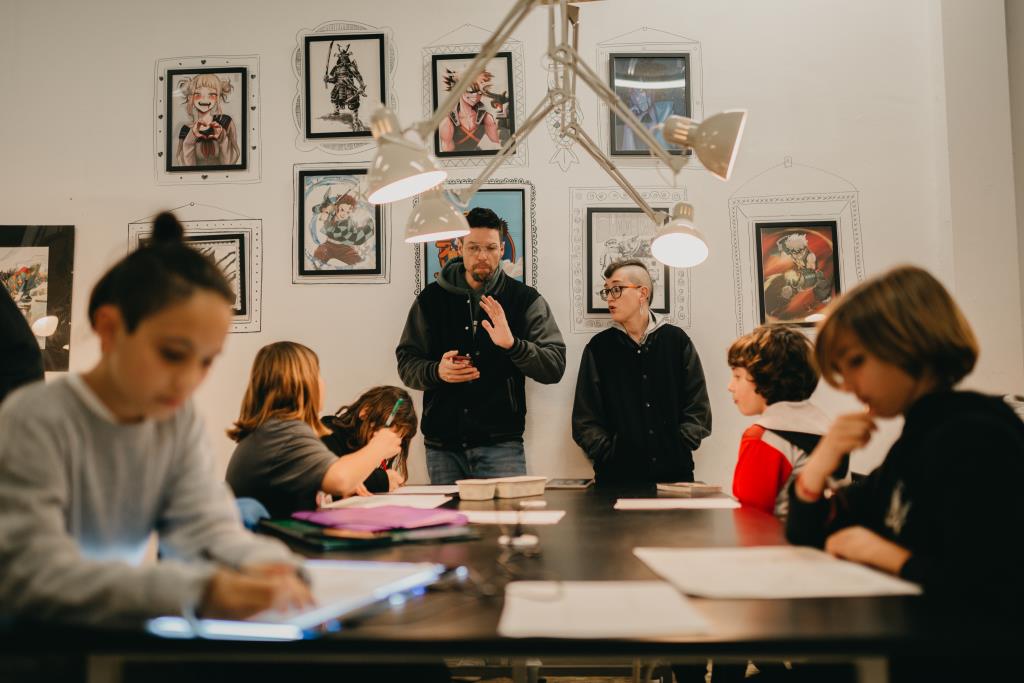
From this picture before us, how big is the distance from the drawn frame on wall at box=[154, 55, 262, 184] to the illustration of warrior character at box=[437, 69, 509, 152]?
36.7 inches

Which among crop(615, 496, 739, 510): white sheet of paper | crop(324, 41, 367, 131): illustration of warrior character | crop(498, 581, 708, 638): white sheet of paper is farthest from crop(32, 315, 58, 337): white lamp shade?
crop(498, 581, 708, 638): white sheet of paper

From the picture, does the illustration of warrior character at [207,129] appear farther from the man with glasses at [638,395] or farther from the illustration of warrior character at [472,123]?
the man with glasses at [638,395]

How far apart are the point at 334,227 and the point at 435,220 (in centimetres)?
156

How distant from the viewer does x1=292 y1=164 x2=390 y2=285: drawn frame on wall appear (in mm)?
3791

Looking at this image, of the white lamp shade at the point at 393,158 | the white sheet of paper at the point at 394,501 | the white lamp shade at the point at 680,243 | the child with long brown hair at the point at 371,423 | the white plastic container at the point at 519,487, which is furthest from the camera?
the child with long brown hair at the point at 371,423

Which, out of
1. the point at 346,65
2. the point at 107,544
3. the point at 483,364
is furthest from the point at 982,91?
the point at 107,544

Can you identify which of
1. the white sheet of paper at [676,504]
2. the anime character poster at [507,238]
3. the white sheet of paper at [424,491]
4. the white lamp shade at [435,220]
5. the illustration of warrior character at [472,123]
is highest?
the illustration of warrior character at [472,123]

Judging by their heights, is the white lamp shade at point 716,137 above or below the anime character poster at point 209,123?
below

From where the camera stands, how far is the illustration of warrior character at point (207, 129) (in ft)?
12.7

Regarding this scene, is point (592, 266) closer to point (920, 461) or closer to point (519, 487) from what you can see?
point (519, 487)

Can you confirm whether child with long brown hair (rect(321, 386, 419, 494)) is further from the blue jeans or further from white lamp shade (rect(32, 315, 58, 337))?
white lamp shade (rect(32, 315, 58, 337))

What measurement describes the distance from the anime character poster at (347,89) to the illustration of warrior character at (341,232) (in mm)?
346

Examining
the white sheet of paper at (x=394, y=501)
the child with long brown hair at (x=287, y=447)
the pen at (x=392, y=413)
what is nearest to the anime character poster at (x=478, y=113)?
the pen at (x=392, y=413)

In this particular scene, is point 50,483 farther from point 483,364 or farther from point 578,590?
point 483,364
